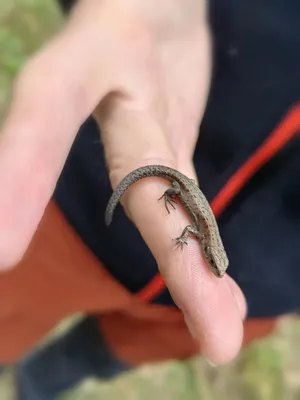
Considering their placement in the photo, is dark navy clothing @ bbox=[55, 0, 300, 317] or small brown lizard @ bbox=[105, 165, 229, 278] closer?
small brown lizard @ bbox=[105, 165, 229, 278]

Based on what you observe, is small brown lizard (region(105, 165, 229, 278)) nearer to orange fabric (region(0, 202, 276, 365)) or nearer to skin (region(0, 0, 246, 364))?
skin (region(0, 0, 246, 364))

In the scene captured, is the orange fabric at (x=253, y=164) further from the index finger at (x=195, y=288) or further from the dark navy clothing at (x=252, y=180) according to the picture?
the index finger at (x=195, y=288)

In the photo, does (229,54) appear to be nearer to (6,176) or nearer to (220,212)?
(220,212)

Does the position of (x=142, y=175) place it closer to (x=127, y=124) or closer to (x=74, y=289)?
(x=127, y=124)

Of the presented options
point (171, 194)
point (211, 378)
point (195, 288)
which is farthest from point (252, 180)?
point (211, 378)

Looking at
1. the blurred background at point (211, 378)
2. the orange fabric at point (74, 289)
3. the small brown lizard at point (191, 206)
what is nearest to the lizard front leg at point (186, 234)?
the small brown lizard at point (191, 206)

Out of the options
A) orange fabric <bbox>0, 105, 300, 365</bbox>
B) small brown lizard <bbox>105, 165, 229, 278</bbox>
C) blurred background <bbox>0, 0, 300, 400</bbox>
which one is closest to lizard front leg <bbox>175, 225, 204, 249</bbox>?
small brown lizard <bbox>105, 165, 229, 278</bbox>
